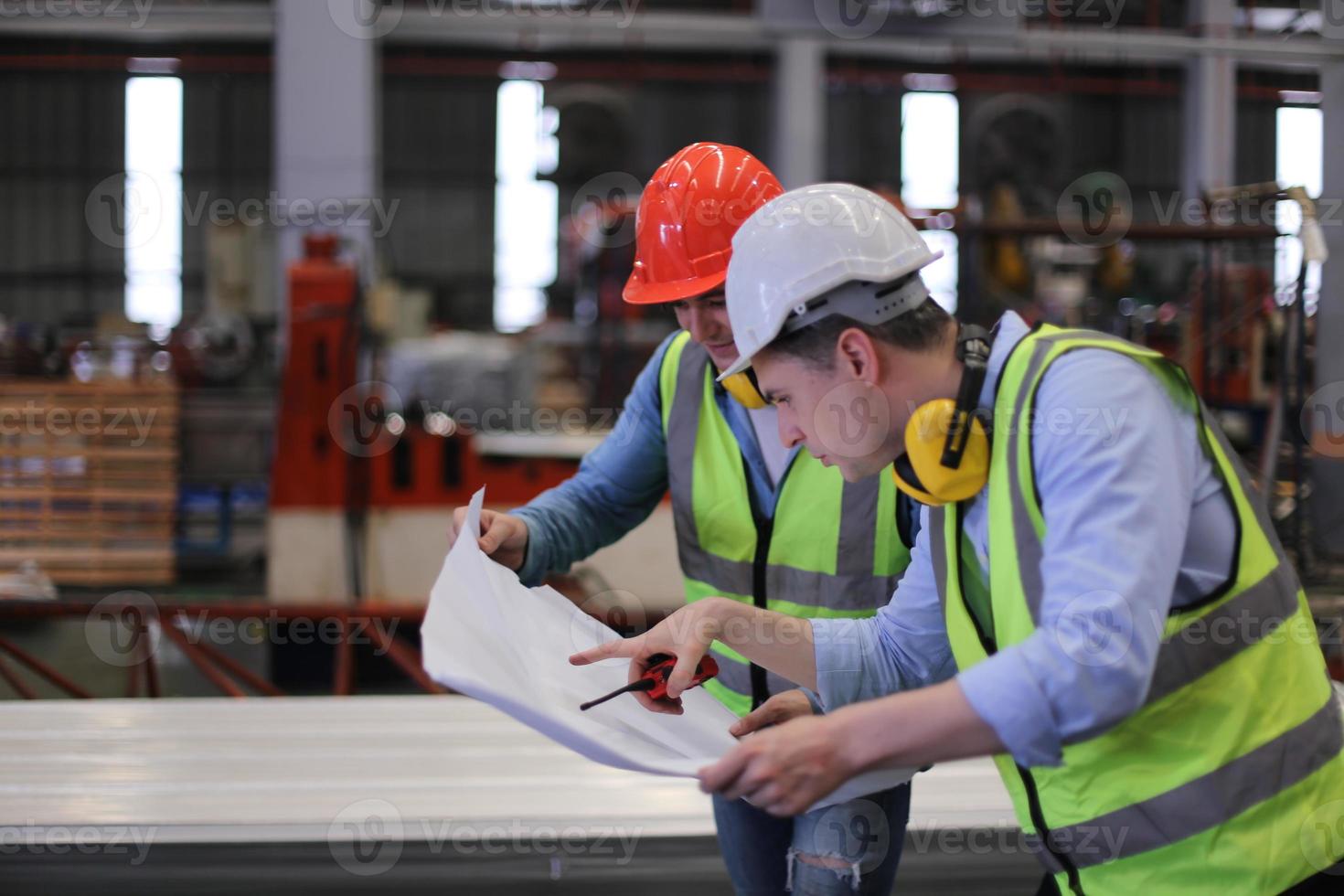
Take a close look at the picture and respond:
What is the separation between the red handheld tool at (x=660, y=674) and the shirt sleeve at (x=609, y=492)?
503 millimetres

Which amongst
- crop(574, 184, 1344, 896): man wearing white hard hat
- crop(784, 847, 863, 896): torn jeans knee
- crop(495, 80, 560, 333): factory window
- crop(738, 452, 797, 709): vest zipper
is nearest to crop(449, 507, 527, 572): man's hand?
crop(738, 452, 797, 709): vest zipper

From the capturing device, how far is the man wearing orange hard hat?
197 centimetres

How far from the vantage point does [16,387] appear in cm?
771

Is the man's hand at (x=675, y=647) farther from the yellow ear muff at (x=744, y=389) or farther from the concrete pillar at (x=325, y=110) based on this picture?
the concrete pillar at (x=325, y=110)

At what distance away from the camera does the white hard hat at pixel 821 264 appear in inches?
52.4

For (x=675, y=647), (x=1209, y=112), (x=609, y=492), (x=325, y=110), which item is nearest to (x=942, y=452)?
(x=675, y=647)

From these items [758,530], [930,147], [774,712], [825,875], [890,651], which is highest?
[930,147]

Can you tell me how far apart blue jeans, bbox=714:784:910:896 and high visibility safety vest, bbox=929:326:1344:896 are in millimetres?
658

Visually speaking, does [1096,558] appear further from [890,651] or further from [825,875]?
[825,875]

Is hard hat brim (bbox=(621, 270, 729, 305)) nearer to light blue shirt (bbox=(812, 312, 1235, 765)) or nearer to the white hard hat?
the white hard hat

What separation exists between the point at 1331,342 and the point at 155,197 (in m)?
15.0

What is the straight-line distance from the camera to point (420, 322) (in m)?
11.9

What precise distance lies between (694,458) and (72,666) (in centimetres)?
682

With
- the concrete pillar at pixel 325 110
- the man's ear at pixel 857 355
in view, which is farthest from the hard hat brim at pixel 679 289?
the concrete pillar at pixel 325 110
